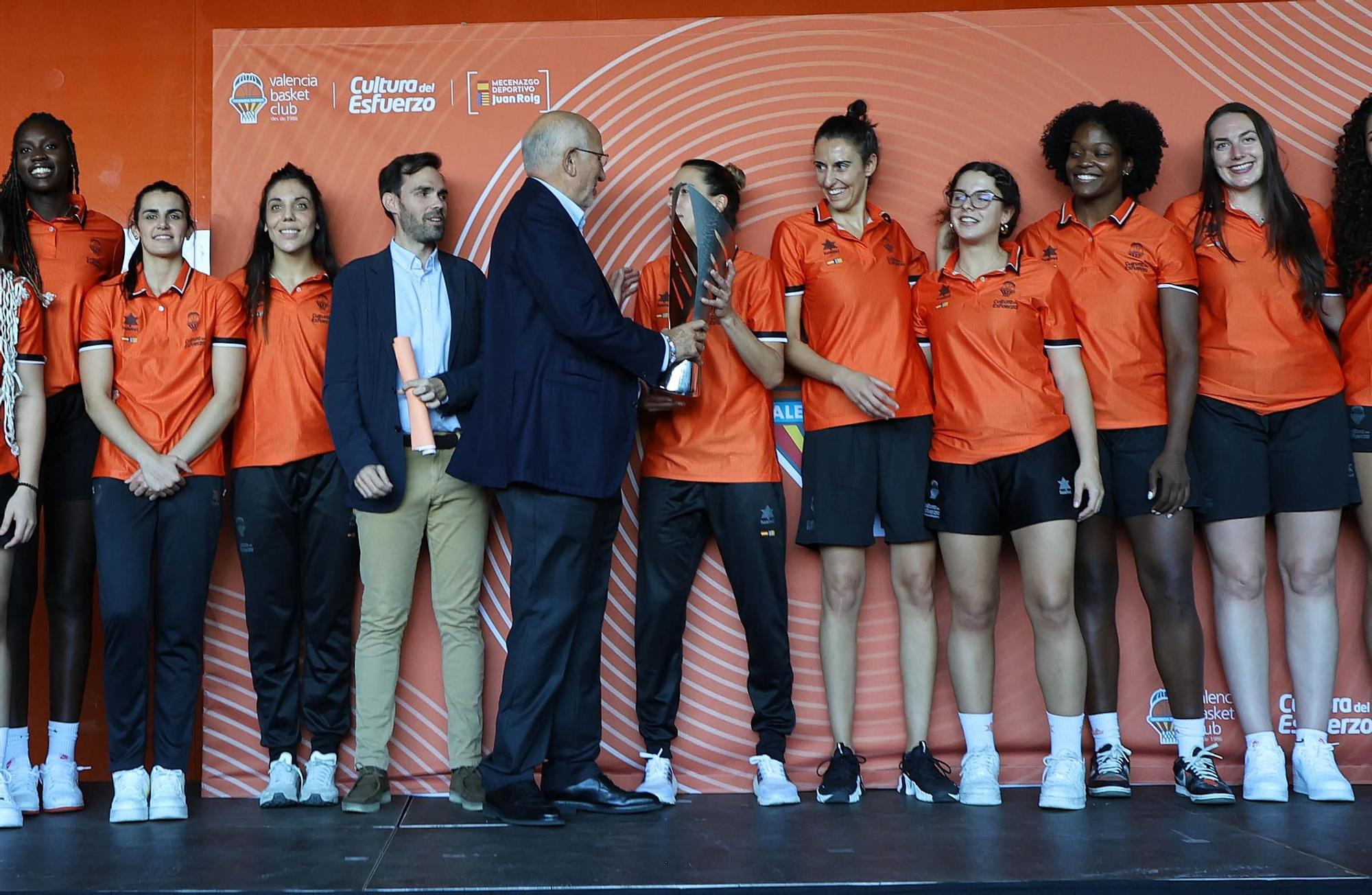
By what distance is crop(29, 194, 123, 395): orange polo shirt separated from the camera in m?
3.75

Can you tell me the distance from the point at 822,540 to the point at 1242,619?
50.9 inches

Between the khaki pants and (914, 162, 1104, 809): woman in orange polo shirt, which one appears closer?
(914, 162, 1104, 809): woman in orange polo shirt

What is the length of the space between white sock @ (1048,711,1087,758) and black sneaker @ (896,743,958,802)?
332mm

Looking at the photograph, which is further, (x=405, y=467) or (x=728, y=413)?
(x=728, y=413)

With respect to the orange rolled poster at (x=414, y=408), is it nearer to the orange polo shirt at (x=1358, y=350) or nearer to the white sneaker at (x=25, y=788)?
the white sneaker at (x=25, y=788)

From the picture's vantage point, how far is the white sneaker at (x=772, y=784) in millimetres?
3631

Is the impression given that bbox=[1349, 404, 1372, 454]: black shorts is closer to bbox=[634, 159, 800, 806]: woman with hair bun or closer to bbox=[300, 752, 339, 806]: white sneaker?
bbox=[634, 159, 800, 806]: woman with hair bun

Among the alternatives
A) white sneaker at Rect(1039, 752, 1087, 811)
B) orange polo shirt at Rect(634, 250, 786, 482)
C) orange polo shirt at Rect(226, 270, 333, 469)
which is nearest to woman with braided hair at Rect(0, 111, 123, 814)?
orange polo shirt at Rect(226, 270, 333, 469)

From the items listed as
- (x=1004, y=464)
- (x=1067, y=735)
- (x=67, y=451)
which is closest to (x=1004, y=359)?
(x=1004, y=464)

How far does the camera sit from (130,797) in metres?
3.47

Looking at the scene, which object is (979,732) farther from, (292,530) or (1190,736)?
(292,530)

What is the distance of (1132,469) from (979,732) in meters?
0.92

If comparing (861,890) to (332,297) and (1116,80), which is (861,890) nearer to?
(332,297)

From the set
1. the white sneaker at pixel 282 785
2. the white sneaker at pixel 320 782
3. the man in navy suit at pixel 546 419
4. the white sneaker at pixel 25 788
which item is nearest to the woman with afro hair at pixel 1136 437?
the man in navy suit at pixel 546 419
